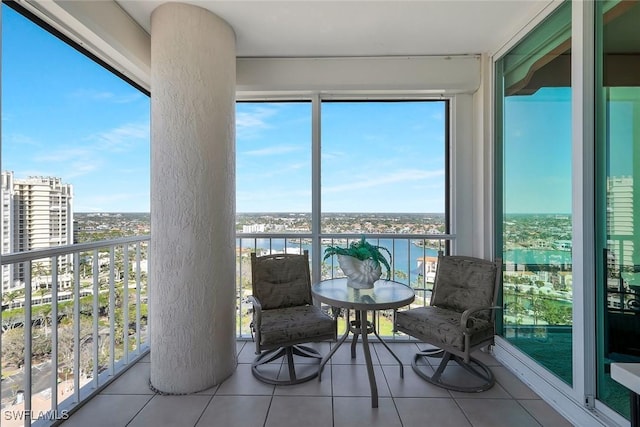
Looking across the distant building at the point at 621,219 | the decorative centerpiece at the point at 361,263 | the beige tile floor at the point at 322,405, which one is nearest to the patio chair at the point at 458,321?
the beige tile floor at the point at 322,405

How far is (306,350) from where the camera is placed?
2621 millimetres

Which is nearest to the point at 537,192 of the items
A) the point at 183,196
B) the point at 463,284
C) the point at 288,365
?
the point at 463,284

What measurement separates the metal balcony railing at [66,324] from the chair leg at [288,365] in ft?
3.63

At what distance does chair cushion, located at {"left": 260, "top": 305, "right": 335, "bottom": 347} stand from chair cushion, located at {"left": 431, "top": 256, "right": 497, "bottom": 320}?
105 cm

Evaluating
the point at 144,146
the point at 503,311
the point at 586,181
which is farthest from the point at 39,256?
the point at 503,311

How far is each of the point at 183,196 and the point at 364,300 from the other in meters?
1.48

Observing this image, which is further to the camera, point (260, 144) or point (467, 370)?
point (260, 144)

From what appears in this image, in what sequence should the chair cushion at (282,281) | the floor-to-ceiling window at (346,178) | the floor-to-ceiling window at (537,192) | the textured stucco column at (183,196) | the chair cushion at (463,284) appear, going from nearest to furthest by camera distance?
the floor-to-ceiling window at (537,192) < the textured stucco column at (183,196) < the chair cushion at (463,284) < the chair cushion at (282,281) < the floor-to-ceiling window at (346,178)

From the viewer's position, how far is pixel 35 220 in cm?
171

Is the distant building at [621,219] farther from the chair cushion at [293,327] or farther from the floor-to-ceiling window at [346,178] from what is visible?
the chair cushion at [293,327]

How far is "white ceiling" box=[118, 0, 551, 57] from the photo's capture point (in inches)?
81.6

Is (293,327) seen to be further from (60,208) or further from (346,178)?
(60,208)

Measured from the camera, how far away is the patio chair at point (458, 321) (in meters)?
2.07

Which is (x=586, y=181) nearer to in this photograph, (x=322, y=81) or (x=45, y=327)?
(x=322, y=81)
